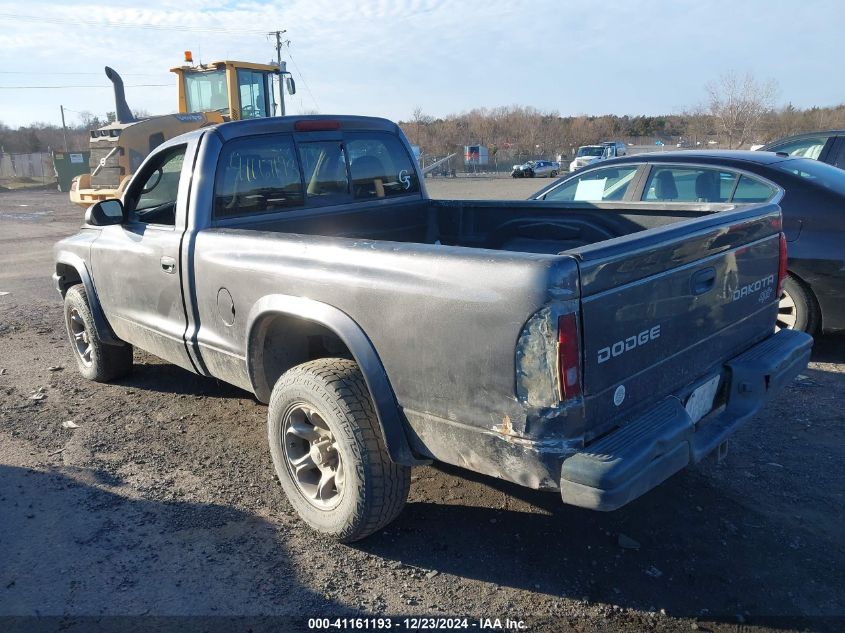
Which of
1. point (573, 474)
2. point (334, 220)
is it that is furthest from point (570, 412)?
point (334, 220)

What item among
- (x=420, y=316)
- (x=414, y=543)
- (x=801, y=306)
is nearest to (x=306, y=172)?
(x=420, y=316)

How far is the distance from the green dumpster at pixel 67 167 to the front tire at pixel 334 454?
3676 centimetres

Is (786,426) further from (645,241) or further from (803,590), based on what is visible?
(645,241)

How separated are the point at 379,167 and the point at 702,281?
2573 millimetres

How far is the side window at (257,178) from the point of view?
4.00 m

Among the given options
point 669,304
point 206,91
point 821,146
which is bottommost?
point 669,304

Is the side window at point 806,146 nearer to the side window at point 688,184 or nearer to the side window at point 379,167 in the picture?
the side window at point 688,184

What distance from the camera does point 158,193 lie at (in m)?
4.84

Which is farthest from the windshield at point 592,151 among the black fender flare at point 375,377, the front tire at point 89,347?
the black fender flare at point 375,377

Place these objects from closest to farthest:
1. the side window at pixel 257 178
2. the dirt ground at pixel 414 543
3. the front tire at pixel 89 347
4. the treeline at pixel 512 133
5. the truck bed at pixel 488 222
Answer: the dirt ground at pixel 414 543, the side window at pixel 257 178, the truck bed at pixel 488 222, the front tire at pixel 89 347, the treeline at pixel 512 133

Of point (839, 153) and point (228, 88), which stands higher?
point (228, 88)

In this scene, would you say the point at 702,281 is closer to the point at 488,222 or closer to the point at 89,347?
the point at 488,222

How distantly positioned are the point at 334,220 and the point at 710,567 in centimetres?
290

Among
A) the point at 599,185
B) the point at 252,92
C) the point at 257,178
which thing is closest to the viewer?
the point at 257,178
